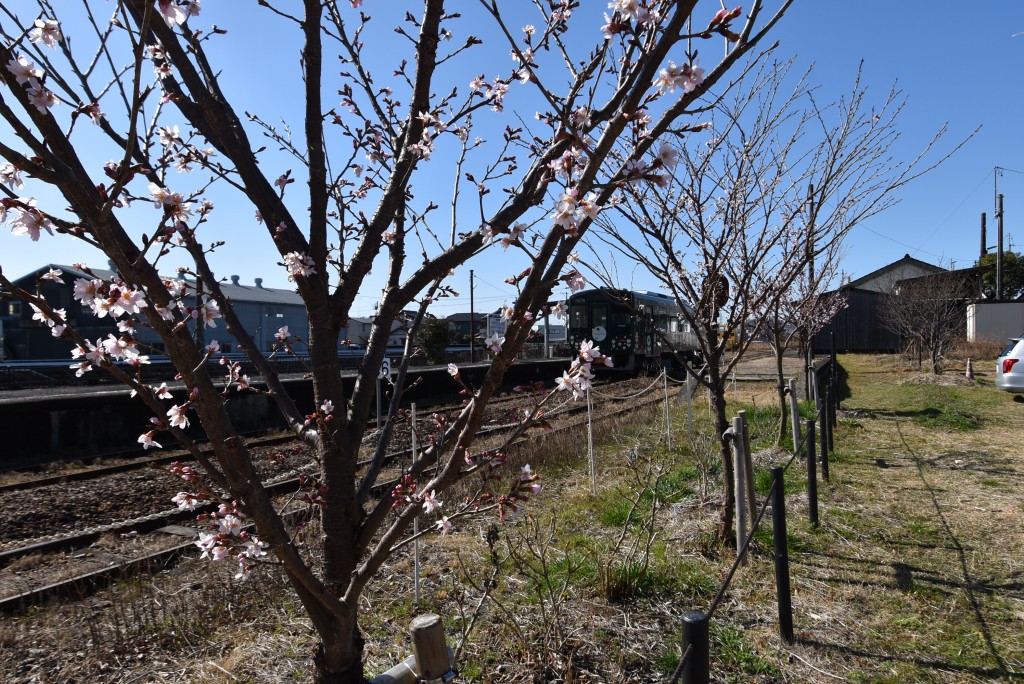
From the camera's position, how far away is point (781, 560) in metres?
3.28

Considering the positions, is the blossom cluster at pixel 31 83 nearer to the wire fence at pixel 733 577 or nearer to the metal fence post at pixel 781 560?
the wire fence at pixel 733 577

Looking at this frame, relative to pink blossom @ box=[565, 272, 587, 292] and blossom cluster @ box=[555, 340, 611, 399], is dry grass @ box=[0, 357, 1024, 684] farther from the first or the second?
pink blossom @ box=[565, 272, 587, 292]

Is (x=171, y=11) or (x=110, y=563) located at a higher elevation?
(x=171, y=11)

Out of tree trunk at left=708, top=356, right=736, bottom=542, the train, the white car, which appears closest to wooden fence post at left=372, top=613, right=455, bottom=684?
tree trunk at left=708, top=356, right=736, bottom=542

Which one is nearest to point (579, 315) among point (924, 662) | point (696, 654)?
point (924, 662)

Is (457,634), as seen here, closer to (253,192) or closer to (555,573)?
(555,573)

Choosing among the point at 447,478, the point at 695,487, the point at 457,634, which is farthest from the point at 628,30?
the point at 695,487

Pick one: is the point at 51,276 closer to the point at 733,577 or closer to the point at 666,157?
the point at 666,157

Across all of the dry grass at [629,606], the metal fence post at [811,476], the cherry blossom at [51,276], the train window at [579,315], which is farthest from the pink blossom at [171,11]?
the train window at [579,315]

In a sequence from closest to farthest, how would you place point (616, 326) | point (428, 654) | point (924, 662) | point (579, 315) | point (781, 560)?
point (428, 654) < point (924, 662) < point (781, 560) < point (616, 326) < point (579, 315)

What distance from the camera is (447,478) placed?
6.48 ft

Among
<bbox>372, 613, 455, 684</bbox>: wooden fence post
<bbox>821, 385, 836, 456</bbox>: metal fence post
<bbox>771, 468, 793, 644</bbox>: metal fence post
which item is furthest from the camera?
<bbox>821, 385, 836, 456</bbox>: metal fence post

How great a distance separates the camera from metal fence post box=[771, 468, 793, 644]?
3.29 metres

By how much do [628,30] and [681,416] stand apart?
10.7 meters
